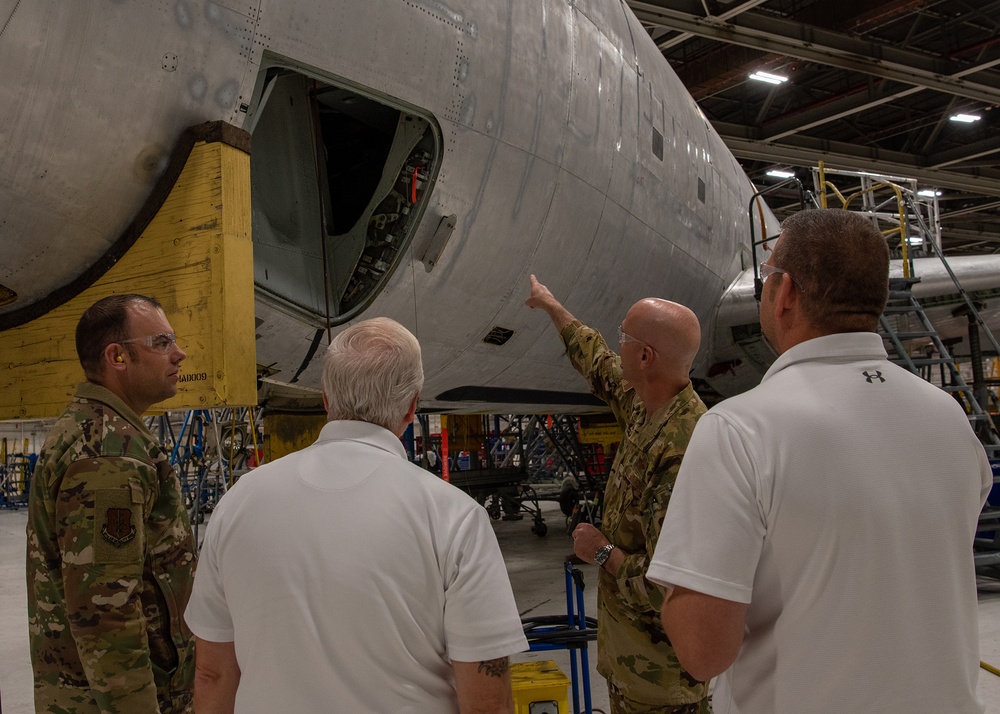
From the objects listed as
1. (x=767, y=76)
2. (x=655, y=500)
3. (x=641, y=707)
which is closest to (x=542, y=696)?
(x=641, y=707)

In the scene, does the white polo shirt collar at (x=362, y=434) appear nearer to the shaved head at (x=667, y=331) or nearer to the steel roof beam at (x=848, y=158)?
the shaved head at (x=667, y=331)

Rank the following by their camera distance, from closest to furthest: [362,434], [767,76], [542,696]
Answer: [362,434]
[542,696]
[767,76]

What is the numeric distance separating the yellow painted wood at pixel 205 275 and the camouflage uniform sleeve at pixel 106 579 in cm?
42

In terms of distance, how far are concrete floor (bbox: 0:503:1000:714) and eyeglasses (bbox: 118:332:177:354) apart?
10.4ft

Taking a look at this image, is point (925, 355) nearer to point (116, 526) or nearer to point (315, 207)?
point (315, 207)

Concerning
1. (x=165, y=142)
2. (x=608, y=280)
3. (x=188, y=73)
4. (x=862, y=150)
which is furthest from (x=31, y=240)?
(x=862, y=150)

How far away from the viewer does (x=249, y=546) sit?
1.70 m

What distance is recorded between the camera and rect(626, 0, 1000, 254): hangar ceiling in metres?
14.5

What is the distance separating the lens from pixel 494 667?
5.43ft

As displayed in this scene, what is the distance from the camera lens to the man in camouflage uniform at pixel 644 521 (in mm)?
2629

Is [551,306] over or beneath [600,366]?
over

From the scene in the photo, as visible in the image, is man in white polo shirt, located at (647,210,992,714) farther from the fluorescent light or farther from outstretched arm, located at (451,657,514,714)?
the fluorescent light

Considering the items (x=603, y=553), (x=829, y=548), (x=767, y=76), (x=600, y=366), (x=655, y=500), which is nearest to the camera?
(x=829, y=548)

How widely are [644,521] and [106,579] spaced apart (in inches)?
68.7
